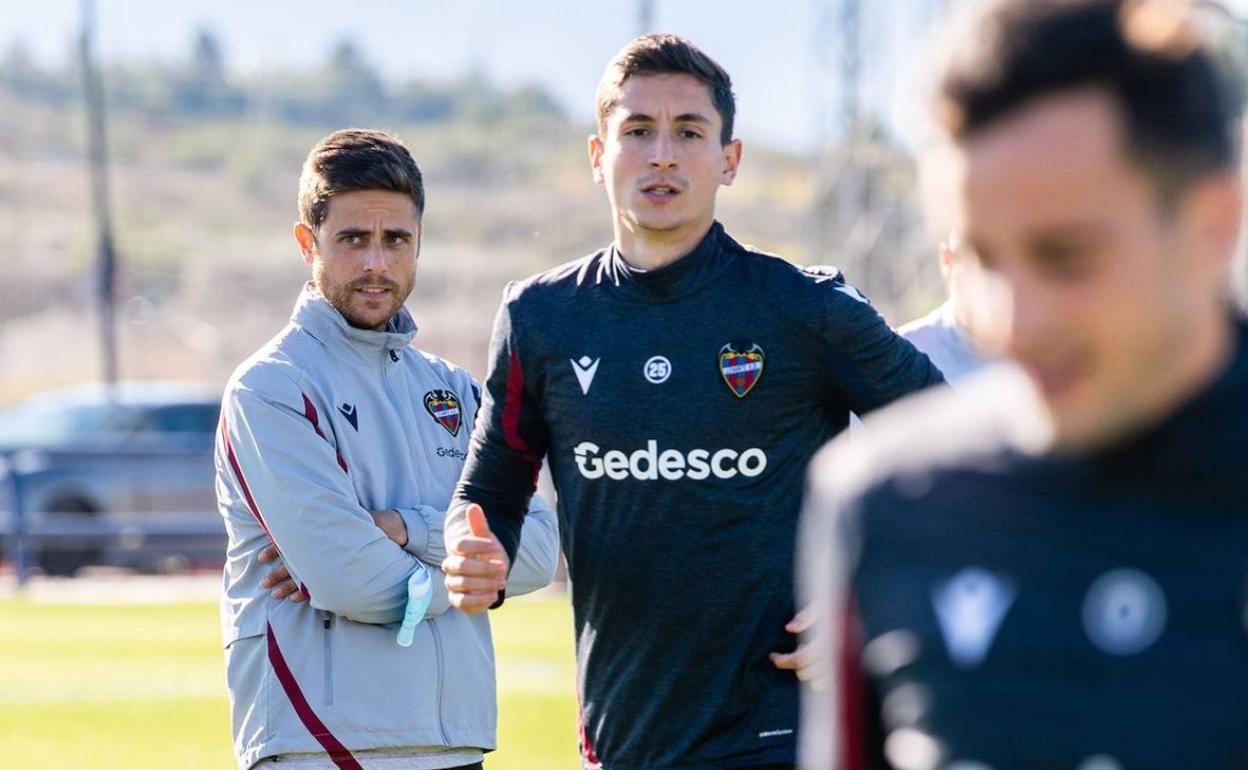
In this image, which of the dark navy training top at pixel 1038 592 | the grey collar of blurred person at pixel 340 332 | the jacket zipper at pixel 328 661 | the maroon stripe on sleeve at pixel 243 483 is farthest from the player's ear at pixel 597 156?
the dark navy training top at pixel 1038 592

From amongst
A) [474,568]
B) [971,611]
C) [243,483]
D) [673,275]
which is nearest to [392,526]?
[243,483]

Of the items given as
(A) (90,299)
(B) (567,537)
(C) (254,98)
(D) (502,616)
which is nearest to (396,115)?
(C) (254,98)

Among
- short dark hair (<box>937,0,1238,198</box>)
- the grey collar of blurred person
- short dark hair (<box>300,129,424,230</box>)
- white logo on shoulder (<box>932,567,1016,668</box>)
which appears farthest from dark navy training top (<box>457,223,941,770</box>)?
short dark hair (<box>937,0,1238,198</box>)

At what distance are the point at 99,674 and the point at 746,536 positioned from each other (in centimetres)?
951

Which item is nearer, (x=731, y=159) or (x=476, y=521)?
(x=476, y=521)

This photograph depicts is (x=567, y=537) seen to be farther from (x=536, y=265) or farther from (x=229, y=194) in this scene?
(x=229, y=194)

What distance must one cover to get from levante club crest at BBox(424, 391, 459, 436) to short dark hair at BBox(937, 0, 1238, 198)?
3.11m

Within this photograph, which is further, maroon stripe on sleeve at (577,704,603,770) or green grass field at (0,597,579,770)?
green grass field at (0,597,579,770)

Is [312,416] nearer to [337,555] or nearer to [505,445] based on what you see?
[337,555]

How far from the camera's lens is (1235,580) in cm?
184

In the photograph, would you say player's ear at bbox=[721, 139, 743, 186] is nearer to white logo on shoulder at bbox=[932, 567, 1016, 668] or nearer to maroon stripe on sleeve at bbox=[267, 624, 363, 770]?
maroon stripe on sleeve at bbox=[267, 624, 363, 770]

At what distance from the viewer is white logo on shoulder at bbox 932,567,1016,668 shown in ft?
6.29

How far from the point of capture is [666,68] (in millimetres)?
4309

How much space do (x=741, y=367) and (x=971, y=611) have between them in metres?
2.14
